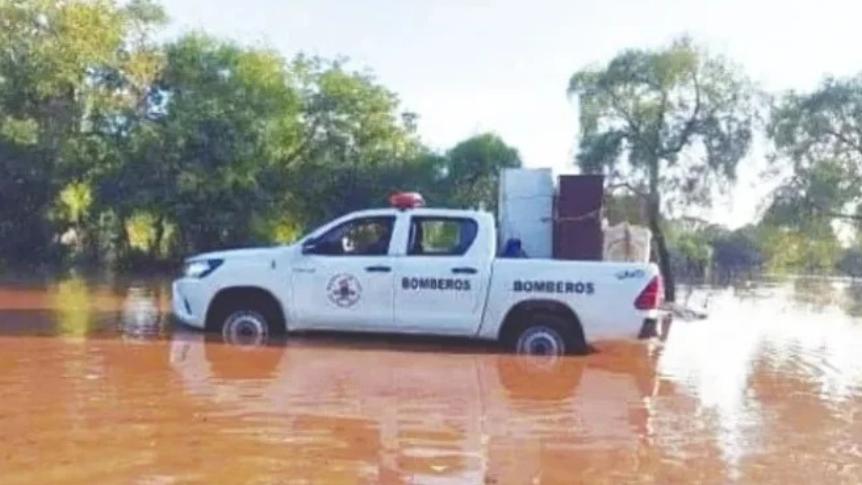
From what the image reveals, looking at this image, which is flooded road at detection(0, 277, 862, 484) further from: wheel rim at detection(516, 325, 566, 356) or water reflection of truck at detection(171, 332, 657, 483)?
wheel rim at detection(516, 325, 566, 356)

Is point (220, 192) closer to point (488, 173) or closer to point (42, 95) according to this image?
point (42, 95)

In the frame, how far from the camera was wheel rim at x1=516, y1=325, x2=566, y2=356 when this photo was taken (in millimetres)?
11148

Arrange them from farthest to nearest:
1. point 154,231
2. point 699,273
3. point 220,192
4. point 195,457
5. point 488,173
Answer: point 699,273, point 488,173, point 154,231, point 220,192, point 195,457

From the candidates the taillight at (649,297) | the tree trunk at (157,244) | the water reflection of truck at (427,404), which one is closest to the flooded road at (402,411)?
the water reflection of truck at (427,404)

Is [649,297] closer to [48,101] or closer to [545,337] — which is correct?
[545,337]

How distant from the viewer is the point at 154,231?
3209 cm

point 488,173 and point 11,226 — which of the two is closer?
point 11,226

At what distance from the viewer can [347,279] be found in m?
11.2

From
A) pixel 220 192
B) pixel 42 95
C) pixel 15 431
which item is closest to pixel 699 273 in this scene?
pixel 220 192

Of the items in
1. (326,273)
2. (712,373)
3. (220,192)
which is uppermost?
(220,192)

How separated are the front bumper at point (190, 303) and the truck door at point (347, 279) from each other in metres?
1.19

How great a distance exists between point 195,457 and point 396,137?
98.1 ft

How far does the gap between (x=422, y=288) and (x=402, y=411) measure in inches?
141

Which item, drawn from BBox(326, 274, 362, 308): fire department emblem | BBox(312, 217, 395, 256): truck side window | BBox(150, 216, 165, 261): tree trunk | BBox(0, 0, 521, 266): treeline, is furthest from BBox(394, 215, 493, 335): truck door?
BBox(150, 216, 165, 261): tree trunk
